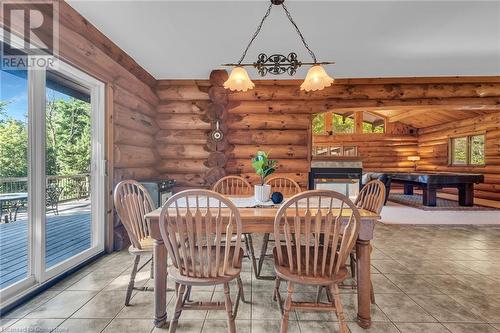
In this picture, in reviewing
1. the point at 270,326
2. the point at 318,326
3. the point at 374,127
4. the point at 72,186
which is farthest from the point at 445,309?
the point at 374,127

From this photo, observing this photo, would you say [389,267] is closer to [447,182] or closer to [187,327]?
[187,327]

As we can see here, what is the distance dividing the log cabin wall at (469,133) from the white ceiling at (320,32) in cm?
415

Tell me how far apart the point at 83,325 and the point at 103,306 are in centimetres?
22

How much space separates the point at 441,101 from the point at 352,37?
2777 millimetres

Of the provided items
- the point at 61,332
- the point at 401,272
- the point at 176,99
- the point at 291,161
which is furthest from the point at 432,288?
the point at 176,99

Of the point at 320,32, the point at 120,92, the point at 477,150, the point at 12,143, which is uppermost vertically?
the point at 320,32

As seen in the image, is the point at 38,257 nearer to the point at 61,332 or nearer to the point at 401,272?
the point at 61,332

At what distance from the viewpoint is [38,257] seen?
2170 mm

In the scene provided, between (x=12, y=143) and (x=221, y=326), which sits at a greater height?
(x=12, y=143)

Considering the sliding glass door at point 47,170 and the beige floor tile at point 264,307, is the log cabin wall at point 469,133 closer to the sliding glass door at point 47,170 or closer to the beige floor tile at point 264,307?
the beige floor tile at point 264,307

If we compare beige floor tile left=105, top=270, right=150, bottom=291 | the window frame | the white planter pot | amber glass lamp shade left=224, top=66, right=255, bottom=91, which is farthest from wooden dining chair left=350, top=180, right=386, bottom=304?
the window frame

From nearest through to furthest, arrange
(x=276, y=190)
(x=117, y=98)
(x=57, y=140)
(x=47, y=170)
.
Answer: (x=47, y=170)
(x=57, y=140)
(x=117, y=98)
(x=276, y=190)

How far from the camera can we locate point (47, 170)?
104 inches

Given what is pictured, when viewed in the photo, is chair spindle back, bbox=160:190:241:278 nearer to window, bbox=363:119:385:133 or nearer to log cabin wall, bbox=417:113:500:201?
log cabin wall, bbox=417:113:500:201
